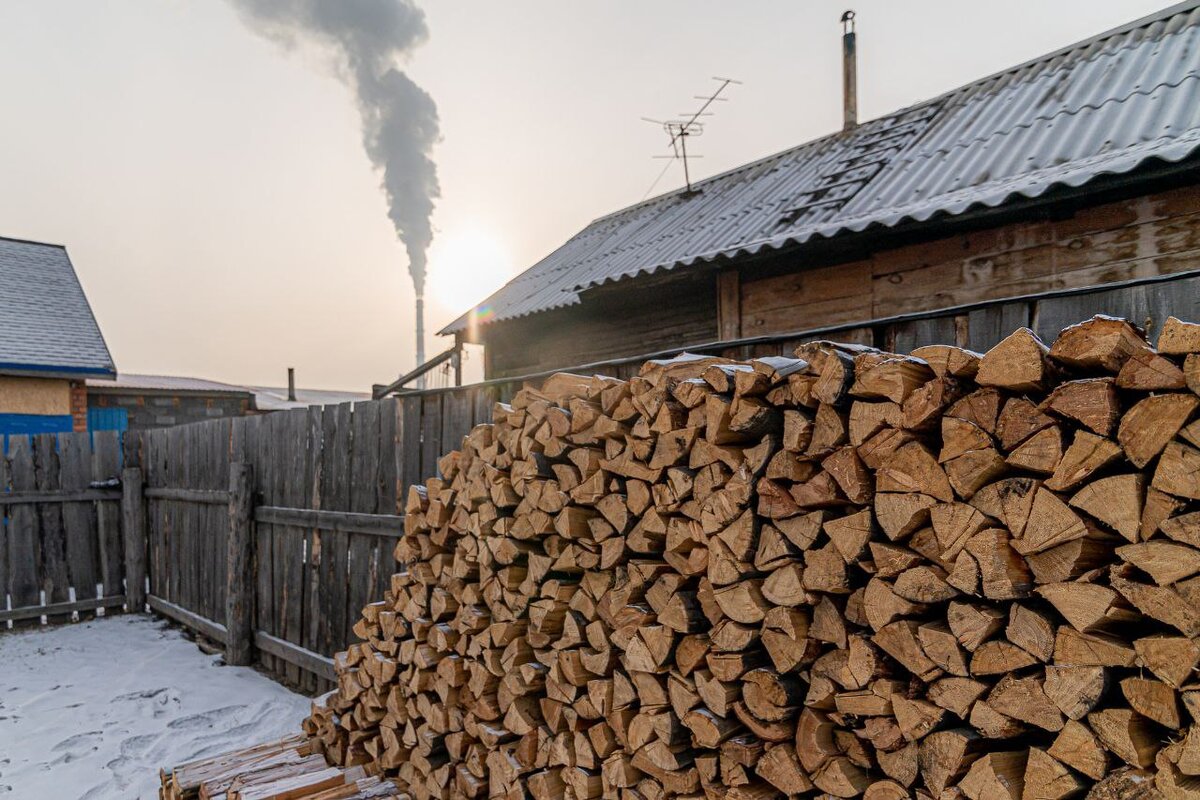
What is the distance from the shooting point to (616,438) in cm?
216

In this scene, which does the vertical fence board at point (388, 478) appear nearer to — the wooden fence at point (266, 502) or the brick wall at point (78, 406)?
the wooden fence at point (266, 502)

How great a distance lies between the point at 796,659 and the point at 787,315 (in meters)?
4.08

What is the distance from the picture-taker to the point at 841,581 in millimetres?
1563

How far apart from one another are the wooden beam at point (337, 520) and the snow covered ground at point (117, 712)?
132cm

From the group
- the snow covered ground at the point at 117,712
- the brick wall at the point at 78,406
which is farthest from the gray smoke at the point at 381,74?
the snow covered ground at the point at 117,712

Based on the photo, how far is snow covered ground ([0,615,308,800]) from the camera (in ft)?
12.6

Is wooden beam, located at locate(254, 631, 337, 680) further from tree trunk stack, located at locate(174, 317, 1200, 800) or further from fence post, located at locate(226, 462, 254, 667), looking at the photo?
tree trunk stack, located at locate(174, 317, 1200, 800)

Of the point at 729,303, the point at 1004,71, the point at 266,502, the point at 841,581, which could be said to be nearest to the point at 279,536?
the point at 266,502

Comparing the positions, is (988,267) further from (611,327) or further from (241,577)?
(241,577)

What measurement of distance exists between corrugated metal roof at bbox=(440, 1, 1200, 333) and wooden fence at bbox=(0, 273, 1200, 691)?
2328 millimetres

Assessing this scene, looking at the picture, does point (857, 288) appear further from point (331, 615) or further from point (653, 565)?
point (331, 615)

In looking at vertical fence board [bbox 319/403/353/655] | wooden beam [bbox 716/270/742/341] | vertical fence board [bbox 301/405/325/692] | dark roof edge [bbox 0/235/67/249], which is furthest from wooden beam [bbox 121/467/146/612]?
dark roof edge [bbox 0/235/67/249]

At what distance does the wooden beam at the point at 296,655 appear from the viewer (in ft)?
15.2

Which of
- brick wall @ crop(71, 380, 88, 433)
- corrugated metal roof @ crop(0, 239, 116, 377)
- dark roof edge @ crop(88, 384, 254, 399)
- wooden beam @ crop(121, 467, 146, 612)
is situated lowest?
wooden beam @ crop(121, 467, 146, 612)
